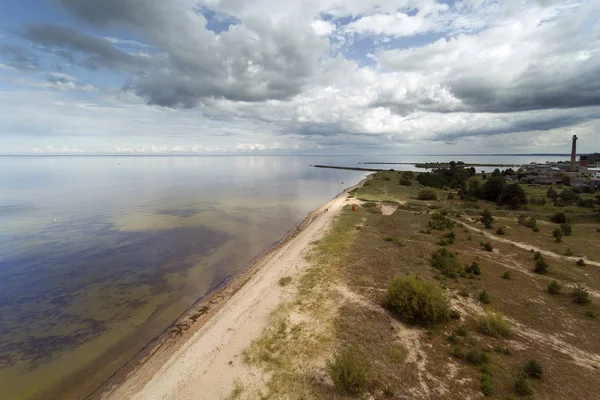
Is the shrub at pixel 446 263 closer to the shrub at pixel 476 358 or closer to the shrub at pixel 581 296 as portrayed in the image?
the shrub at pixel 581 296

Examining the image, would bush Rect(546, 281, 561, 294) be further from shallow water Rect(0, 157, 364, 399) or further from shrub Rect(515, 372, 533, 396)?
shallow water Rect(0, 157, 364, 399)

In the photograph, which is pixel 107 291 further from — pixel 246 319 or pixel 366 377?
pixel 366 377

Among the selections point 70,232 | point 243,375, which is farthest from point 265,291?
point 70,232

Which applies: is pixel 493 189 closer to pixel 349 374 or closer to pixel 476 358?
pixel 476 358

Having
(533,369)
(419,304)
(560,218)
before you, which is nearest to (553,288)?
(533,369)

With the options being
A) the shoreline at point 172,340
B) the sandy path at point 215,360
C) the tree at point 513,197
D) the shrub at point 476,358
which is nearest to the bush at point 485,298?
the shrub at point 476,358
